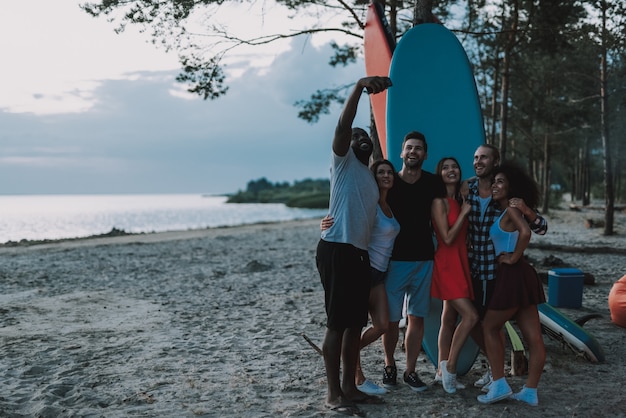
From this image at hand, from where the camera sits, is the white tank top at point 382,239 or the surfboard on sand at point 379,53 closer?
the white tank top at point 382,239

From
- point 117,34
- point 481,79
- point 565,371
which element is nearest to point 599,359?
point 565,371

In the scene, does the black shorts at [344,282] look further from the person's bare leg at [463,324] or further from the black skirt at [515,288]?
the black skirt at [515,288]

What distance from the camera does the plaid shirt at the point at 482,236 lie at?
3141mm

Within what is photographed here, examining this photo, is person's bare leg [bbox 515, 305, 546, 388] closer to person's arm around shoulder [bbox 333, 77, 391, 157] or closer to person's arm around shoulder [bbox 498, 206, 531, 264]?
person's arm around shoulder [bbox 498, 206, 531, 264]

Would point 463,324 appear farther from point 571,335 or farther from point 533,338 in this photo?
point 571,335

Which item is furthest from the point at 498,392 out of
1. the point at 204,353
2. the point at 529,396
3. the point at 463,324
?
the point at 204,353

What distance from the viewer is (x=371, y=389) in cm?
338

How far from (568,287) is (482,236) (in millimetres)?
3273

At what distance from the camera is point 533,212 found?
9.99 ft

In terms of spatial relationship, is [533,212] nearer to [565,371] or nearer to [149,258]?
[565,371]

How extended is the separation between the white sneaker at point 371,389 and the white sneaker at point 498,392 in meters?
0.59

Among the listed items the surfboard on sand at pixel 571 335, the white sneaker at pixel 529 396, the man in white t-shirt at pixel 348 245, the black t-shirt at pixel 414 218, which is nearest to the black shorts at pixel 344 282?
the man in white t-shirt at pixel 348 245

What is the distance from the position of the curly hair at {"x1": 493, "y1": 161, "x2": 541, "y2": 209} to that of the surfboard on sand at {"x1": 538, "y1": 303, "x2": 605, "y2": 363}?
5.02 feet

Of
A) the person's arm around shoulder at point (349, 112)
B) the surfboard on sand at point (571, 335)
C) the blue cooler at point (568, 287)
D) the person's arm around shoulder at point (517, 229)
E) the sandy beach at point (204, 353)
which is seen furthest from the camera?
the blue cooler at point (568, 287)
